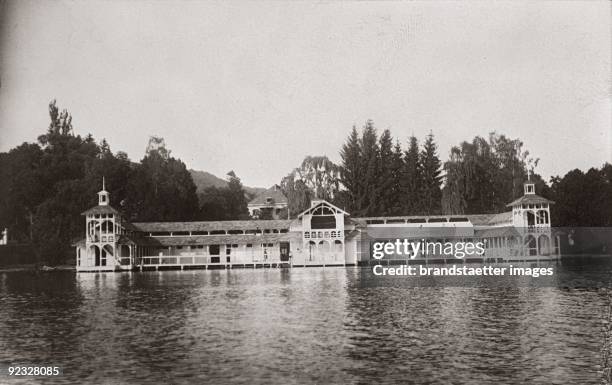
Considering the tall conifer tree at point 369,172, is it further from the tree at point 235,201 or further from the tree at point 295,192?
the tree at point 235,201

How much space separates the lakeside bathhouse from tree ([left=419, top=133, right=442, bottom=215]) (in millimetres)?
11039

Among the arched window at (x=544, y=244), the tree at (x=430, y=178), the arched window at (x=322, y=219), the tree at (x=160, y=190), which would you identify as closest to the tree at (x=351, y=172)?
the tree at (x=430, y=178)

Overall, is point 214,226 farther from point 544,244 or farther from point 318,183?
point 544,244

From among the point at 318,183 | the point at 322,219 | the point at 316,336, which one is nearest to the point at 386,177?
the point at 318,183

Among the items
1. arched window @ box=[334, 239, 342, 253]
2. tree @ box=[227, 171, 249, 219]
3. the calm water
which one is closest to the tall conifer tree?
arched window @ box=[334, 239, 342, 253]

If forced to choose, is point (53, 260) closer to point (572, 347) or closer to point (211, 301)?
point (211, 301)

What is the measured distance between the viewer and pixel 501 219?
54.4 meters

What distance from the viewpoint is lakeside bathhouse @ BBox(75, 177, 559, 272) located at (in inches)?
2152

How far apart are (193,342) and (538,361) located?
9.61 metres

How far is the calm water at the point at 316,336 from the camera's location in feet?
49.4

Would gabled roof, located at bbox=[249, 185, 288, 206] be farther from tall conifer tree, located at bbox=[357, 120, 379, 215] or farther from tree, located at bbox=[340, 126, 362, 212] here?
tall conifer tree, located at bbox=[357, 120, 379, 215]

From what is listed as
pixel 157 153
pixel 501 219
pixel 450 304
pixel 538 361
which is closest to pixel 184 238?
pixel 157 153

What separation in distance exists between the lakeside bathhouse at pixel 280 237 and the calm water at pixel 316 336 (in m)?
24.0

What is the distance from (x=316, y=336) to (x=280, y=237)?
124 ft
